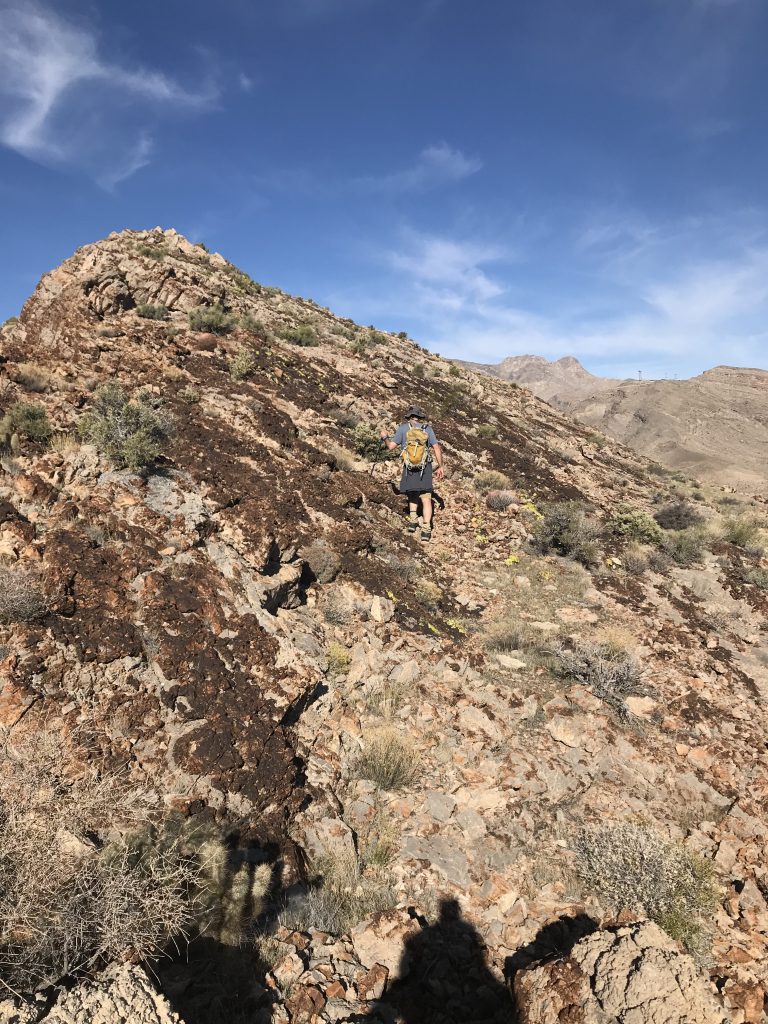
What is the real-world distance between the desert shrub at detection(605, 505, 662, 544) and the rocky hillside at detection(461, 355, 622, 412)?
4121 inches

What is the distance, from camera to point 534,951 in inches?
153

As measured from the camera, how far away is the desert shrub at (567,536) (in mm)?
10055

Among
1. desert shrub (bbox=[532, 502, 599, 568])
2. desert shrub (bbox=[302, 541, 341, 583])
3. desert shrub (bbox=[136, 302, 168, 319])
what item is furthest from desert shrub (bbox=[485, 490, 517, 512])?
desert shrub (bbox=[136, 302, 168, 319])

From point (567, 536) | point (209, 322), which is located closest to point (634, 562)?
point (567, 536)

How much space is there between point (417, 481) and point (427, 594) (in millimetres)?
2857

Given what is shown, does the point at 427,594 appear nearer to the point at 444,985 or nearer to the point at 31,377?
the point at 444,985

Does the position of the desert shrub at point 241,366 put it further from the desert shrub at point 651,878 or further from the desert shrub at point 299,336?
the desert shrub at point 651,878

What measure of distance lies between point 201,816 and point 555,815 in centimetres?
338

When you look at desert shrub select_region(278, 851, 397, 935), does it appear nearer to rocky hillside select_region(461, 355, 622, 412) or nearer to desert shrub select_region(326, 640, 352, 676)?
desert shrub select_region(326, 640, 352, 676)

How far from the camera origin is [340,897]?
4.07 meters

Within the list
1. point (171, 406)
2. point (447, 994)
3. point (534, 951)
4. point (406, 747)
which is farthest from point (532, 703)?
point (171, 406)

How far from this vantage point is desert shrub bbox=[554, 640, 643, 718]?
6.43 meters

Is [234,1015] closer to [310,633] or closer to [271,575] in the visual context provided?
[310,633]

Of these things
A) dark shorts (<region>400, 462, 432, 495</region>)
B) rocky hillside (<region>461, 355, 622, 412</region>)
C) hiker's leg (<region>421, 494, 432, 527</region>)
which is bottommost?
hiker's leg (<region>421, 494, 432, 527</region>)
